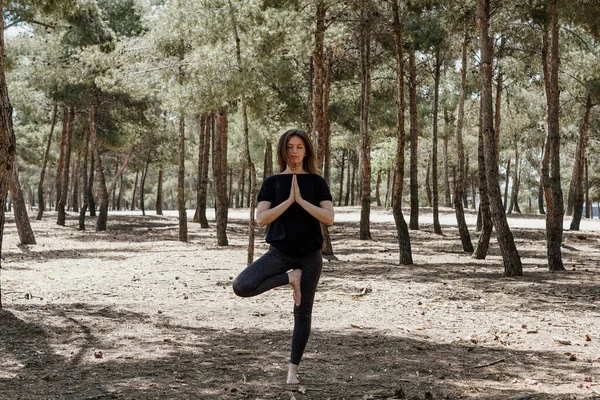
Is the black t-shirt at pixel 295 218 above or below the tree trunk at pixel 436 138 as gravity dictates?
below

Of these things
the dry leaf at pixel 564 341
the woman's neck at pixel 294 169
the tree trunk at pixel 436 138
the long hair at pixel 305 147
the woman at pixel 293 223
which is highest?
the tree trunk at pixel 436 138

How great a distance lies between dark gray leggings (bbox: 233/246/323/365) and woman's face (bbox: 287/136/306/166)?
66 centimetres

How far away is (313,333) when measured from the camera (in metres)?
7.87

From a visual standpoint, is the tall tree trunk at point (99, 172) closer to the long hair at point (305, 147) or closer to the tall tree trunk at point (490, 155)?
the tall tree trunk at point (490, 155)

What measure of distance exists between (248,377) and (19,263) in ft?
36.1

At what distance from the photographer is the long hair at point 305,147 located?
499 cm

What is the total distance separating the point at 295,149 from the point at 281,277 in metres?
0.94

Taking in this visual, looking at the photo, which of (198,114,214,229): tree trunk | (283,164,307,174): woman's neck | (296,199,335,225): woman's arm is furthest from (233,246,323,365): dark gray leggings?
(198,114,214,229): tree trunk

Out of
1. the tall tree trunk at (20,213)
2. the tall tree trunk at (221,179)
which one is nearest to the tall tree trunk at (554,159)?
the tall tree trunk at (221,179)

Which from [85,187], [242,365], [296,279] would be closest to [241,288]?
[296,279]

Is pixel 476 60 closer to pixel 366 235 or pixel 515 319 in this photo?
pixel 366 235

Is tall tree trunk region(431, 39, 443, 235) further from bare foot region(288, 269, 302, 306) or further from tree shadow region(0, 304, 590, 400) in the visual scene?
bare foot region(288, 269, 302, 306)

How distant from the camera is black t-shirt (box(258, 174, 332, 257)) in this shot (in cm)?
482

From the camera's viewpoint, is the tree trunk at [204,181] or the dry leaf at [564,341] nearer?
the dry leaf at [564,341]
